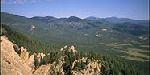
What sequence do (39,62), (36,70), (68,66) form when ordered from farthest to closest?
(39,62) < (68,66) < (36,70)

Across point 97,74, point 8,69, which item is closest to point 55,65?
point 97,74

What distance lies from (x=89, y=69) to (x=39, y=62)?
96.7 feet

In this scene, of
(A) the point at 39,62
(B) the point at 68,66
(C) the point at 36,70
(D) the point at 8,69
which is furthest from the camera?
(A) the point at 39,62

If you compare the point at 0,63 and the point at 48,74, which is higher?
the point at 0,63

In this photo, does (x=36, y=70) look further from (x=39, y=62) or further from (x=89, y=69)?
(x=89, y=69)

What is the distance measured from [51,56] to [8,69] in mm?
70701

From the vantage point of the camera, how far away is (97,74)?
123938 mm

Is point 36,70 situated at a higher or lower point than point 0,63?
lower

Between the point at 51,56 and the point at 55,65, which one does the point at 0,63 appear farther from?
the point at 51,56

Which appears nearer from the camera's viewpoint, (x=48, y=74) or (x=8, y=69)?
(x=8, y=69)

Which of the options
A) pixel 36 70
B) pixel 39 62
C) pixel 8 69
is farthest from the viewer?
pixel 39 62

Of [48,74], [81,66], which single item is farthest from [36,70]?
[81,66]

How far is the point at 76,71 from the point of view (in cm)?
12206

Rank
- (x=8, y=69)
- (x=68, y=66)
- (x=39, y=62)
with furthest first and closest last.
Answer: (x=39, y=62) → (x=68, y=66) → (x=8, y=69)
